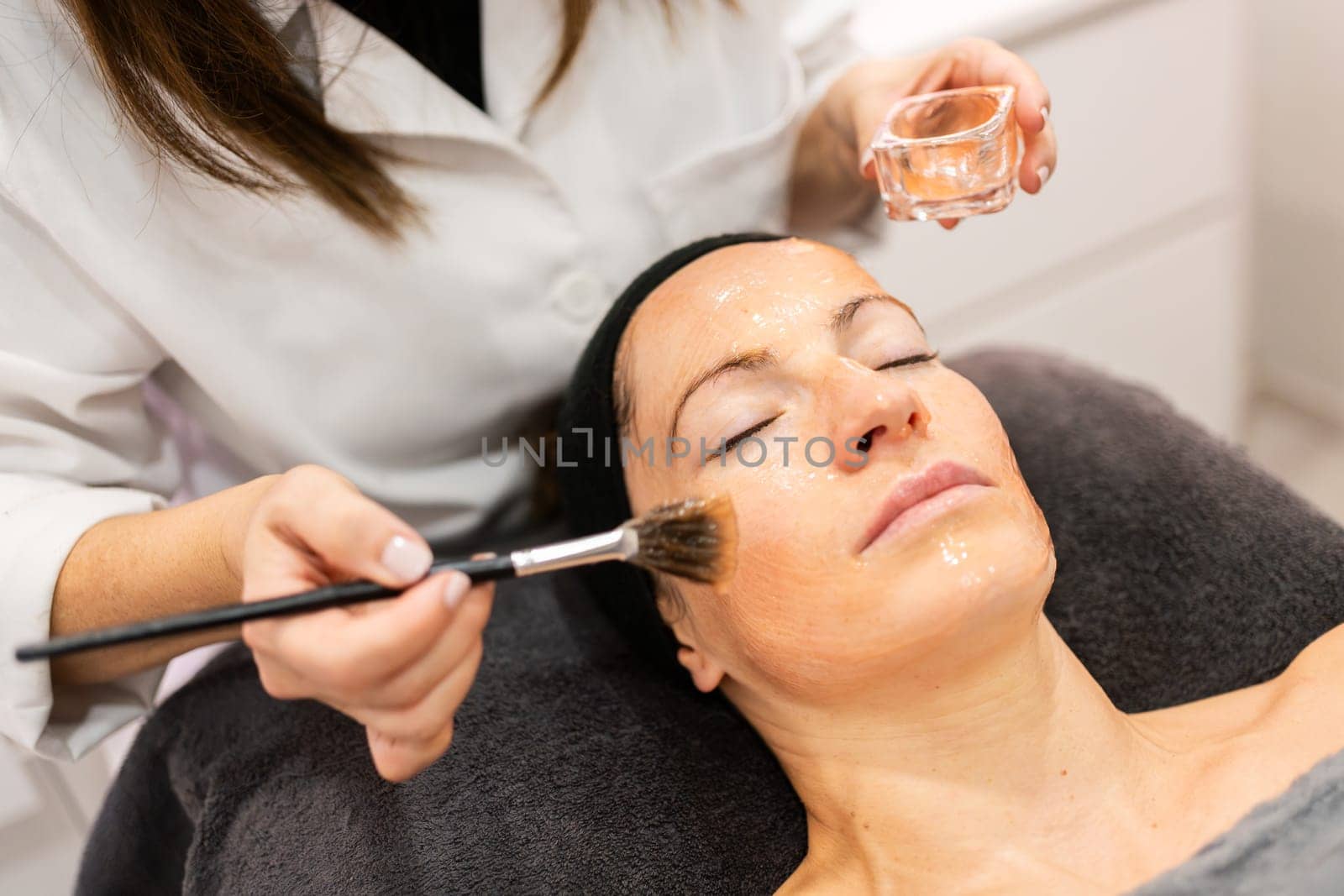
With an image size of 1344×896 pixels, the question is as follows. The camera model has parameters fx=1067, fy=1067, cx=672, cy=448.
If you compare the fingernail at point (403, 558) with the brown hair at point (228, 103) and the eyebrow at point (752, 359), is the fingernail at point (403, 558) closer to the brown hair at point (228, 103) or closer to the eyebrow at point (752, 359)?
the eyebrow at point (752, 359)

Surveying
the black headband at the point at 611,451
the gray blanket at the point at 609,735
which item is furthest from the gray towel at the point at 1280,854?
the black headband at the point at 611,451

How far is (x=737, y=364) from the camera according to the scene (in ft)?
2.76

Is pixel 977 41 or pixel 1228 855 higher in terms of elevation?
pixel 977 41

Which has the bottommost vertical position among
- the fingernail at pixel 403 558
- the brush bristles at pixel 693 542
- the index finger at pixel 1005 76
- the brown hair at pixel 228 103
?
the brush bristles at pixel 693 542

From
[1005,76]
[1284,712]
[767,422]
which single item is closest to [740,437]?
[767,422]

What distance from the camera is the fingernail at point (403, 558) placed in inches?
23.9

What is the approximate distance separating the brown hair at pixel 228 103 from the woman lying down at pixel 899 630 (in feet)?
0.95

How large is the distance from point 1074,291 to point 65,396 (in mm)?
1511

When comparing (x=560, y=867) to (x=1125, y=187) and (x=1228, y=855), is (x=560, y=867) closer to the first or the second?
(x=1228, y=855)

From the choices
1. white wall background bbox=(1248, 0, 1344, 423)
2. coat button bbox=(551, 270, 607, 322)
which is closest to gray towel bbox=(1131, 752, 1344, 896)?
coat button bbox=(551, 270, 607, 322)

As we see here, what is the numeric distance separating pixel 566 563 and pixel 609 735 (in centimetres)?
37

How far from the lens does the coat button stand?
106 centimetres

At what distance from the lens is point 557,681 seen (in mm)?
1033

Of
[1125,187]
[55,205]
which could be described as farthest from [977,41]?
[1125,187]
